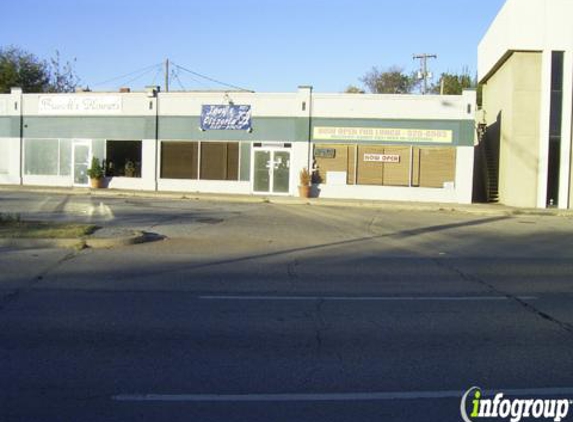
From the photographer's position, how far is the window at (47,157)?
35625 mm

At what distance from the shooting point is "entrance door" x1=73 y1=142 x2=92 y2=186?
35188 mm

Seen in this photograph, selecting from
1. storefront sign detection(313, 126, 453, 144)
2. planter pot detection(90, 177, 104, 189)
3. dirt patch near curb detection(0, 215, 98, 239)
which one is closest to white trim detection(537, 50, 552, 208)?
storefront sign detection(313, 126, 453, 144)

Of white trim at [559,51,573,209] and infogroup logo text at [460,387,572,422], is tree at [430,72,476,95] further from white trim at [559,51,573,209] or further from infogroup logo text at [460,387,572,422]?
infogroup logo text at [460,387,572,422]

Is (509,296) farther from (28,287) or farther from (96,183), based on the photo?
(96,183)

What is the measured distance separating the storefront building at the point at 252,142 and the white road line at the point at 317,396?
86.9 ft

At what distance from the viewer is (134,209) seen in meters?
23.0

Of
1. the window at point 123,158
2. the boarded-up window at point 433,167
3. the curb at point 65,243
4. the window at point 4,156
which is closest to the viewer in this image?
the curb at point 65,243

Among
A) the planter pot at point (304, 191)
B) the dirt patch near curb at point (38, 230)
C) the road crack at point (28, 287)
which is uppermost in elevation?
the planter pot at point (304, 191)

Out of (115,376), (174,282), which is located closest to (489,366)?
(115,376)

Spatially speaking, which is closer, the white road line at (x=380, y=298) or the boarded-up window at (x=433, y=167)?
the white road line at (x=380, y=298)

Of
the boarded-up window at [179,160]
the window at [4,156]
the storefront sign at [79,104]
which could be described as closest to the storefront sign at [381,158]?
the boarded-up window at [179,160]

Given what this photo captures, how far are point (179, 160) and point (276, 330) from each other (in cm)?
2734

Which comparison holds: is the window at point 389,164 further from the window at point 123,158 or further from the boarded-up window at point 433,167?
the window at point 123,158

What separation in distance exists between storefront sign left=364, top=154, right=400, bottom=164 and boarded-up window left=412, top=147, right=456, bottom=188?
929mm
